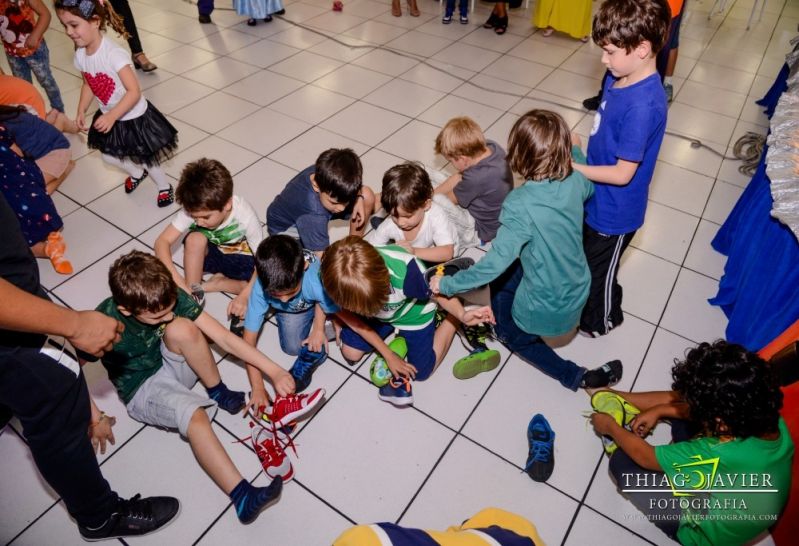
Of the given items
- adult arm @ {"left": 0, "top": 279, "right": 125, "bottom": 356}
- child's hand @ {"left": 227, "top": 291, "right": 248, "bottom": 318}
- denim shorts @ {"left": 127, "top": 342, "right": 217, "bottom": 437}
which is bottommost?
child's hand @ {"left": 227, "top": 291, "right": 248, "bottom": 318}

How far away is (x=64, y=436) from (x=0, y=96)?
90.5 inches

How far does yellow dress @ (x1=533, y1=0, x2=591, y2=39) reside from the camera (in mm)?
4457

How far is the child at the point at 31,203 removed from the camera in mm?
2225

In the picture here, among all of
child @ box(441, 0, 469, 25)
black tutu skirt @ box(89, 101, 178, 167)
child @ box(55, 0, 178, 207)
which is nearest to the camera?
child @ box(55, 0, 178, 207)

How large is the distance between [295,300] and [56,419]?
847 mm

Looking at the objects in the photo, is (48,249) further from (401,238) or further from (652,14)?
(652,14)

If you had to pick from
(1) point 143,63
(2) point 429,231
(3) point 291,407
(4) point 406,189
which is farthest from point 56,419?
(1) point 143,63

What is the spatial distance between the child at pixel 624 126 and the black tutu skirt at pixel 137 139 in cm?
215

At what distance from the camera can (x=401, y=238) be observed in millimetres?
2096

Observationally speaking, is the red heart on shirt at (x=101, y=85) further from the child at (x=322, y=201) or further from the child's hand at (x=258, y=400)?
the child's hand at (x=258, y=400)

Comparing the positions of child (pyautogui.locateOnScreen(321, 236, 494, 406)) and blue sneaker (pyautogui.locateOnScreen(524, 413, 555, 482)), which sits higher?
child (pyautogui.locateOnScreen(321, 236, 494, 406))

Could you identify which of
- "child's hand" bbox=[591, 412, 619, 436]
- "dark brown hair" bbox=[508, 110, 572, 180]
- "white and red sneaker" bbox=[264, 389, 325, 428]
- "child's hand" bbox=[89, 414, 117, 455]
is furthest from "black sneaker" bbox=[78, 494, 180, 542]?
"dark brown hair" bbox=[508, 110, 572, 180]

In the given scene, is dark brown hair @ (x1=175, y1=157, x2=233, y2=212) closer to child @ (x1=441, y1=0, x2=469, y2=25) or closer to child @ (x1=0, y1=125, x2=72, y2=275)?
child @ (x1=0, y1=125, x2=72, y2=275)

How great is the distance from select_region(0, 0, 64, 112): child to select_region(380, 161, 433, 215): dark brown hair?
2629mm
